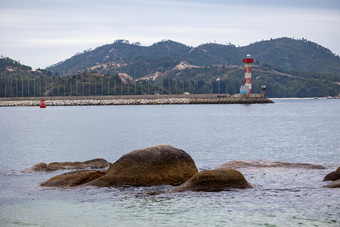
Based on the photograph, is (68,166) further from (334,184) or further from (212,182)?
(334,184)

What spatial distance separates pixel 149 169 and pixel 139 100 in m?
166

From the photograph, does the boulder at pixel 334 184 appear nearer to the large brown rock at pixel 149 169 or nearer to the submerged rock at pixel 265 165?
the large brown rock at pixel 149 169

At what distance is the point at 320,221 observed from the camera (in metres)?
16.5

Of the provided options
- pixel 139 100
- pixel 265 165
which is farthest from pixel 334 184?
pixel 139 100

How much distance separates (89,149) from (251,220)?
102 feet

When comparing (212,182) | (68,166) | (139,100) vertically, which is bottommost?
(68,166)

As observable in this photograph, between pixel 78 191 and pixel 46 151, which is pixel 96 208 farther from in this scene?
pixel 46 151

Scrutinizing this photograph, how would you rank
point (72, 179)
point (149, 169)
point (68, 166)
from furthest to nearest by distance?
point (68, 166) < point (72, 179) < point (149, 169)

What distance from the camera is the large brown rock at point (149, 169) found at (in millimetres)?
21547

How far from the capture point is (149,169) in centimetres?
2155

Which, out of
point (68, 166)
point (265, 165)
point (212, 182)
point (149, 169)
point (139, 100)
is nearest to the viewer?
point (212, 182)

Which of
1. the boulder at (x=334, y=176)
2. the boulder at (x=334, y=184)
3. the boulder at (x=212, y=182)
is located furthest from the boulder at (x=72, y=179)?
the boulder at (x=334, y=176)

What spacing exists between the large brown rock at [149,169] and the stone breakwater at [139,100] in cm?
16026

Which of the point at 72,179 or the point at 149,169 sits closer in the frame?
the point at 149,169
